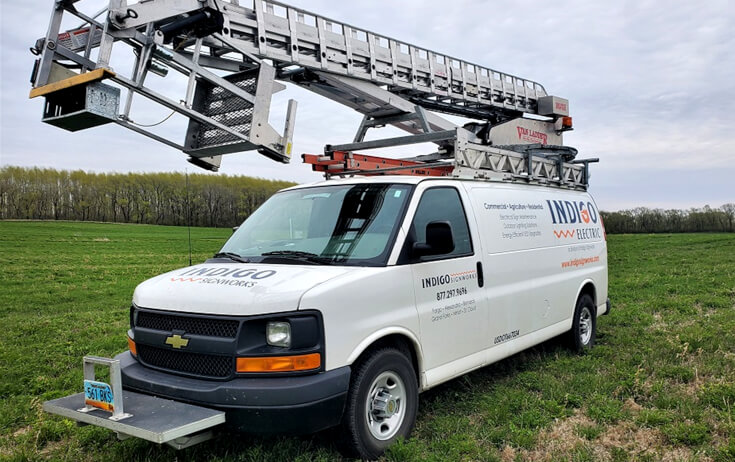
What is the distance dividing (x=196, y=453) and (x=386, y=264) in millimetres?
1990

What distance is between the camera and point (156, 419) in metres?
3.35

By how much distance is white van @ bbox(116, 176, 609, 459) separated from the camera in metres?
3.52

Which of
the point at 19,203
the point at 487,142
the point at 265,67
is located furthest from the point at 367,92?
the point at 19,203

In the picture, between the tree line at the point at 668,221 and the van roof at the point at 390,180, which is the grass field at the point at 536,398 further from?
the tree line at the point at 668,221

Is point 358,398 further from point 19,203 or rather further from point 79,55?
point 19,203

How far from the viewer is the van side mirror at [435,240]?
4289 mm

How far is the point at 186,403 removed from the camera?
3.63m

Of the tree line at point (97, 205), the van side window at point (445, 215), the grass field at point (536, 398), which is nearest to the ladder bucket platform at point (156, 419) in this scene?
the grass field at point (536, 398)

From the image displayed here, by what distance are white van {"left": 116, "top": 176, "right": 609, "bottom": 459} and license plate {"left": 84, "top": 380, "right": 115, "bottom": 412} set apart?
1.17ft

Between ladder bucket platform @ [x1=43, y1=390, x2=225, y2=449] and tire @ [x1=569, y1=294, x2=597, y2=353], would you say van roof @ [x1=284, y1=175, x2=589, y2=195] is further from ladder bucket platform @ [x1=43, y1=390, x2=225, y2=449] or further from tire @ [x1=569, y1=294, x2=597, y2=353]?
ladder bucket platform @ [x1=43, y1=390, x2=225, y2=449]

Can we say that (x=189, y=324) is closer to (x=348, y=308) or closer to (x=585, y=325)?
(x=348, y=308)

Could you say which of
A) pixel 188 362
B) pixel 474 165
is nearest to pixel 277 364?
pixel 188 362

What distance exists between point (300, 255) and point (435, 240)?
3.49ft

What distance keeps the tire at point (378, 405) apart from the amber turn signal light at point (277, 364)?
1.41ft
